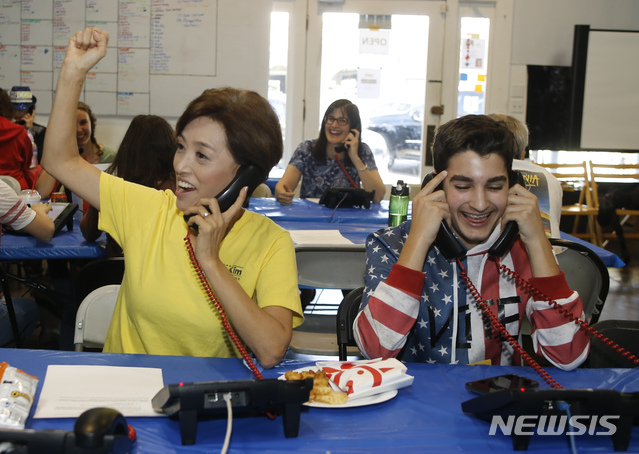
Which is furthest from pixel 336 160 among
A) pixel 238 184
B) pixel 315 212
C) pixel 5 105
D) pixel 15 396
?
pixel 15 396

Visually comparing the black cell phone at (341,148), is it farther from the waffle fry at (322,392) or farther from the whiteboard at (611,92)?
the whiteboard at (611,92)

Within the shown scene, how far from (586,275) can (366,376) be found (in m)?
1.56

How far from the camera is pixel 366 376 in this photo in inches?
47.6

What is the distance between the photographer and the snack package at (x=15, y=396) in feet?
3.21

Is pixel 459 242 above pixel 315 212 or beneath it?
above

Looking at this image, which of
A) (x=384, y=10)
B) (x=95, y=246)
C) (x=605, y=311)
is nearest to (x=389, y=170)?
(x=384, y=10)

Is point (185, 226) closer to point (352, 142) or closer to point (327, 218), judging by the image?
point (327, 218)

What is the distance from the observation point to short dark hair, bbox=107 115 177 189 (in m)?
2.79

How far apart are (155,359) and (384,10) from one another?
572 centimetres

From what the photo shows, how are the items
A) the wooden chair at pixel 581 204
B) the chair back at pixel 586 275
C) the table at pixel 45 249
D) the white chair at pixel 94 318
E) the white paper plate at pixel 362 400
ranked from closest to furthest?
the white paper plate at pixel 362 400 → the white chair at pixel 94 318 → the chair back at pixel 586 275 → the table at pixel 45 249 → the wooden chair at pixel 581 204

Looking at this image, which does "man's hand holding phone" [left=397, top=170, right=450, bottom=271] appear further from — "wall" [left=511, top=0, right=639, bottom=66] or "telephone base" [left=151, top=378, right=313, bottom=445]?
"wall" [left=511, top=0, right=639, bottom=66]

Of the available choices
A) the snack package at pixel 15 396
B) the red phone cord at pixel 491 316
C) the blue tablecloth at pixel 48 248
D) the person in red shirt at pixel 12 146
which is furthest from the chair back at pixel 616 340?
the person in red shirt at pixel 12 146

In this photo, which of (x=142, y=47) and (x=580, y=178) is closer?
(x=142, y=47)

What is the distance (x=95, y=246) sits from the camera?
2742 millimetres
